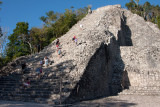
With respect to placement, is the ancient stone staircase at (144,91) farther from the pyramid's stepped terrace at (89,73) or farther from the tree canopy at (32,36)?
the tree canopy at (32,36)

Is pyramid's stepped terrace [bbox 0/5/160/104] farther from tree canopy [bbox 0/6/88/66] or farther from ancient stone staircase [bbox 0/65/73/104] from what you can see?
tree canopy [bbox 0/6/88/66]

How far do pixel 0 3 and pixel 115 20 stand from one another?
37.8ft

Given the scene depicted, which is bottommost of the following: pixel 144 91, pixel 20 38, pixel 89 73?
pixel 144 91

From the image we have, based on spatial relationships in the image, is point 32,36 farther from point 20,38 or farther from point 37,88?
point 37,88

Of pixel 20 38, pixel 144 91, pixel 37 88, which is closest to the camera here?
pixel 37 88

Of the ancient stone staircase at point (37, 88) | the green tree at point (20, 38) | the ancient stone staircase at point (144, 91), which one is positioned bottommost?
the ancient stone staircase at point (144, 91)

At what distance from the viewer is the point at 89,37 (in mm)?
12172

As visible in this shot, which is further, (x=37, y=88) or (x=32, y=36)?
(x=32, y=36)

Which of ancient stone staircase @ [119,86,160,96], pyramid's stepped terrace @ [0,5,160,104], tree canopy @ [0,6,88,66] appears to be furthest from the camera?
tree canopy @ [0,6,88,66]

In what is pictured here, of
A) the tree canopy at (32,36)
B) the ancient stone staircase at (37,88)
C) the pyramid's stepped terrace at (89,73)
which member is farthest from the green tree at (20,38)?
the ancient stone staircase at (37,88)

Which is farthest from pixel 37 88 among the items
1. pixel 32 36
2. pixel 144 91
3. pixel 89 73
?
pixel 32 36

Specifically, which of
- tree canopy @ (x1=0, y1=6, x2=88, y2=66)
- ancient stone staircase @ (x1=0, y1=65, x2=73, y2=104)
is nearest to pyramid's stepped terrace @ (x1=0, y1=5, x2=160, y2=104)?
ancient stone staircase @ (x1=0, y1=65, x2=73, y2=104)

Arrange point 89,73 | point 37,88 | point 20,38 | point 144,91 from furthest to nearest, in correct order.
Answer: point 20,38, point 144,91, point 89,73, point 37,88

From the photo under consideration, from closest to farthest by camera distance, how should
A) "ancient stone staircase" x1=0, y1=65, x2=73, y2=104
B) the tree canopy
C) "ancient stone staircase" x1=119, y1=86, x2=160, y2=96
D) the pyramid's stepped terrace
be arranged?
"ancient stone staircase" x1=0, y1=65, x2=73, y2=104 → the pyramid's stepped terrace → "ancient stone staircase" x1=119, y1=86, x2=160, y2=96 → the tree canopy
